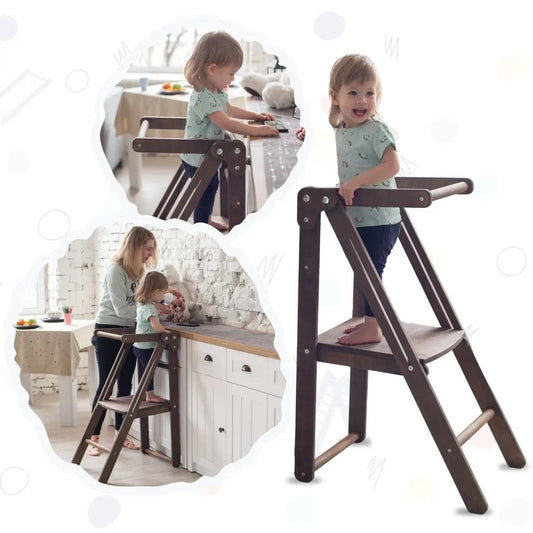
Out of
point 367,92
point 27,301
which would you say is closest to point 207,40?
point 367,92

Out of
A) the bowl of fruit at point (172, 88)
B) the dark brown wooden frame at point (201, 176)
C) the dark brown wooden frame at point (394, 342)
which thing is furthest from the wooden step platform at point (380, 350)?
the bowl of fruit at point (172, 88)

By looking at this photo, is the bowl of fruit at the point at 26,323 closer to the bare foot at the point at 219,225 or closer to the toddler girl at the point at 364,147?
the bare foot at the point at 219,225

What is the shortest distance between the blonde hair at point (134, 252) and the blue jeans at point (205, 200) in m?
0.13

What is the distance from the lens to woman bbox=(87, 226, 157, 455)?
7.63ft

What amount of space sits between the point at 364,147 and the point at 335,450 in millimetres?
894

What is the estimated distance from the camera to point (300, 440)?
2.45 m

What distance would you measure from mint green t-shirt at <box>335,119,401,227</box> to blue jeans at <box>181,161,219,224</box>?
0.32 meters

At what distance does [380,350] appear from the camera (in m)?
2.35

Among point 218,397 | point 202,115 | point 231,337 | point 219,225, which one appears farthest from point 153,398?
point 202,115

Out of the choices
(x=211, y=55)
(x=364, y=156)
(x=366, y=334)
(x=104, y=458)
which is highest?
(x=211, y=55)

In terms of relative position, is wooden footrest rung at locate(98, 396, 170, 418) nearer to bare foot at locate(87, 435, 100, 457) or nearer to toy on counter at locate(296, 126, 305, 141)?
bare foot at locate(87, 435, 100, 457)

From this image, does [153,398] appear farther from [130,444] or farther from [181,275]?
[181,275]

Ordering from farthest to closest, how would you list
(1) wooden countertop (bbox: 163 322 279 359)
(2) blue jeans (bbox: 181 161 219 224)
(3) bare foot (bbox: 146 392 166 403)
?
(3) bare foot (bbox: 146 392 166 403), (1) wooden countertop (bbox: 163 322 279 359), (2) blue jeans (bbox: 181 161 219 224)

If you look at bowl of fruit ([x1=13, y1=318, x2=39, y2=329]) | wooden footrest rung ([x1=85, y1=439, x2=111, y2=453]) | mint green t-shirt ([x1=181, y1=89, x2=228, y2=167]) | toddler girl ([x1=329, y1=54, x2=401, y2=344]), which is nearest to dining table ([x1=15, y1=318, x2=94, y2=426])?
bowl of fruit ([x1=13, y1=318, x2=39, y2=329])
